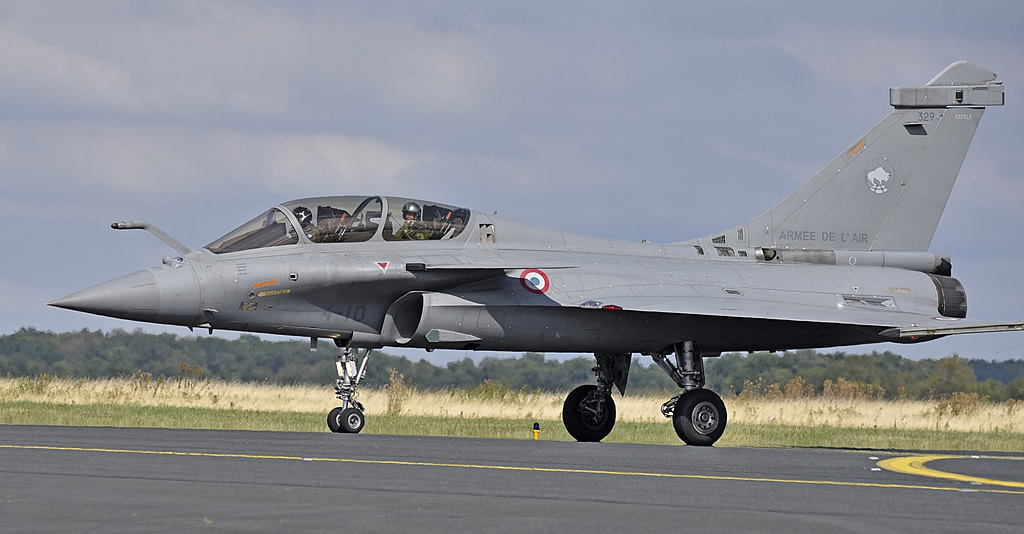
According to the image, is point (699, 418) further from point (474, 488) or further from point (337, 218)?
point (474, 488)

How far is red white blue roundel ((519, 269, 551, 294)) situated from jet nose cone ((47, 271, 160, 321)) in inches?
196

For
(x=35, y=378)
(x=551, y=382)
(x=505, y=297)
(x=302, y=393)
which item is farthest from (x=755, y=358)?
(x=505, y=297)

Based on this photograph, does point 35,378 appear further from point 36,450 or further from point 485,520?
point 485,520

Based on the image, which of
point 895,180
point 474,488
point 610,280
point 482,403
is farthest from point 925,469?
point 482,403

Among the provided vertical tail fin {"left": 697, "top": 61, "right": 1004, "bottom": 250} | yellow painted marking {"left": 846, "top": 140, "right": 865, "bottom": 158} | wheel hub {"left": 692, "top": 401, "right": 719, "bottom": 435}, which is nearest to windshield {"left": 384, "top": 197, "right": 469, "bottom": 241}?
wheel hub {"left": 692, "top": 401, "right": 719, "bottom": 435}

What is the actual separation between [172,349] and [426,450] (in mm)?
30970

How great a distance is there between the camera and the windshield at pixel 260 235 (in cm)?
1683

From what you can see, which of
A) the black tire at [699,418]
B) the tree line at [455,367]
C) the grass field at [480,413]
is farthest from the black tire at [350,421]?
the tree line at [455,367]

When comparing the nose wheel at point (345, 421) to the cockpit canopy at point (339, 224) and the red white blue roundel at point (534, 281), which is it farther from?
the red white blue roundel at point (534, 281)

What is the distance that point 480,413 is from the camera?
97.9 feet

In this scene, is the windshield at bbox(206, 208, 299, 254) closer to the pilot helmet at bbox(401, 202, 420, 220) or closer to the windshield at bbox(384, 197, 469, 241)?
the windshield at bbox(384, 197, 469, 241)

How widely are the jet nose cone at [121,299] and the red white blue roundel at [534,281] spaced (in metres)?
4.97

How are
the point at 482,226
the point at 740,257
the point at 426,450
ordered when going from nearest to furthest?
the point at 426,450, the point at 482,226, the point at 740,257

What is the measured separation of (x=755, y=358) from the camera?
49.1 metres
